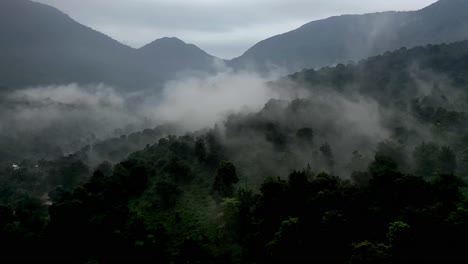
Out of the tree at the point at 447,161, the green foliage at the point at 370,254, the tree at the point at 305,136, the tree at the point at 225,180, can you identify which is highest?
the tree at the point at 305,136

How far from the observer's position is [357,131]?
279 feet

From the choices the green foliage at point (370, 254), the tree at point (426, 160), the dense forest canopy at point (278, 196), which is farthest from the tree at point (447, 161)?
the green foliage at point (370, 254)

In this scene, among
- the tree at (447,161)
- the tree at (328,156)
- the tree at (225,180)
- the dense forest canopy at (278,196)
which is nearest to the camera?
the dense forest canopy at (278,196)

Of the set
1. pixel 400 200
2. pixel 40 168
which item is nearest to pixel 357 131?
pixel 400 200

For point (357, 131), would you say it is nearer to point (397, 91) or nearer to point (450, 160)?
point (450, 160)

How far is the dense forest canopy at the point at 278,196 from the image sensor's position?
42.1 metres

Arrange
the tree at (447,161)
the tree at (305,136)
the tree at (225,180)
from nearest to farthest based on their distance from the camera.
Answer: the tree at (447,161), the tree at (225,180), the tree at (305,136)

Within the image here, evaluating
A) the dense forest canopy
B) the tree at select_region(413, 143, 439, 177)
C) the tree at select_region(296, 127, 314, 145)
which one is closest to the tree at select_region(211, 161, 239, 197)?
the dense forest canopy

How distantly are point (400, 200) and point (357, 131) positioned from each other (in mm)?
40473

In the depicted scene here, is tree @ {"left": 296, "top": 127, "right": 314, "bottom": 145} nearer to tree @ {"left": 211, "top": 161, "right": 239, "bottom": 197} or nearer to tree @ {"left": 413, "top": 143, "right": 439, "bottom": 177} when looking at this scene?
tree @ {"left": 413, "top": 143, "right": 439, "bottom": 177}

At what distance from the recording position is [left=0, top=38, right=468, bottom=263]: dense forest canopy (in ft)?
138

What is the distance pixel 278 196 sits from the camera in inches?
1973

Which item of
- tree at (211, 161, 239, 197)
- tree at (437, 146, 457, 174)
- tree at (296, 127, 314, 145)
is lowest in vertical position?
tree at (437, 146, 457, 174)

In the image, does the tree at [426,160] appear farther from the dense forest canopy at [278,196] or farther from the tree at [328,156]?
the tree at [328,156]
